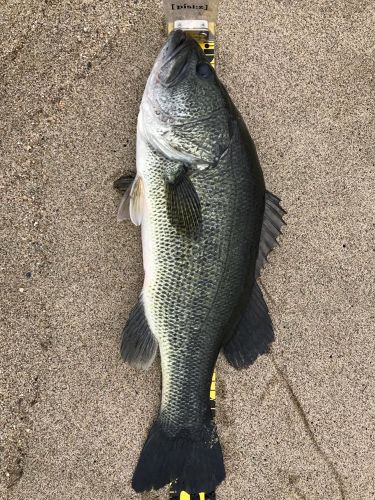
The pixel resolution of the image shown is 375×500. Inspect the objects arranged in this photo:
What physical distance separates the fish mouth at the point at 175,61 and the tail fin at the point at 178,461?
141cm

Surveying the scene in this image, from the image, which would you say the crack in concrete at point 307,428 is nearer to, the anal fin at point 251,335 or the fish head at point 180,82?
the anal fin at point 251,335

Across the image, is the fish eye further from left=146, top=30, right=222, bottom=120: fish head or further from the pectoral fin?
the pectoral fin

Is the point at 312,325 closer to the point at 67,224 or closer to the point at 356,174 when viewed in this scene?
the point at 356,174

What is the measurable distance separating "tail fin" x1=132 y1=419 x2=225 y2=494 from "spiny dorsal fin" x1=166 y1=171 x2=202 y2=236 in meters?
0.86

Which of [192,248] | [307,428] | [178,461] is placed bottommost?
[307,428]

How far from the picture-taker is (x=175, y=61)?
5.43 feet

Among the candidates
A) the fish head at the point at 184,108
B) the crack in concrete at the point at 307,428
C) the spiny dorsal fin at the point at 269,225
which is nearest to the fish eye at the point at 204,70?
the fish head at the point at 184,108

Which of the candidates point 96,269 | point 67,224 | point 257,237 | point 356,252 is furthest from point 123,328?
point 356,252

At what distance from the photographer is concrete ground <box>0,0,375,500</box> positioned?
2.02 metres

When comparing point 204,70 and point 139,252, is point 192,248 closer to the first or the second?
point 139,252

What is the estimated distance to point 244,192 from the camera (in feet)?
5.62

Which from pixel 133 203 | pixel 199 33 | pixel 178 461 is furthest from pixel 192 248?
pixel 199 33

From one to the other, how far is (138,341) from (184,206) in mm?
621

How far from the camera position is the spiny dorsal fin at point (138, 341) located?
1.87 m
